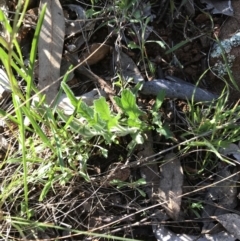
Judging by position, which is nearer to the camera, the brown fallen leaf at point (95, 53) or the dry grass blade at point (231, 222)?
the dry grass blade at point (231, 222)

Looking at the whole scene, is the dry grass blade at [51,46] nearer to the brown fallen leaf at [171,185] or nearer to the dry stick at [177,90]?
the dry stick at [177,90]

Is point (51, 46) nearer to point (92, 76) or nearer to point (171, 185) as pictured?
point (92, 76)

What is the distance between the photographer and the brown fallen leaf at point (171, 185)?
1.57 meters

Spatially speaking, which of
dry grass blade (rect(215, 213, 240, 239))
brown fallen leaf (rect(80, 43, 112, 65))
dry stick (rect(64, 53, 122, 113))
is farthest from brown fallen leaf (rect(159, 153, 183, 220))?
brown fallen leaf (rect(80, 43, 112, 65))

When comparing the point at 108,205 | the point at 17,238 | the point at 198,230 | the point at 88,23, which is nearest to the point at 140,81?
the point at 88,23

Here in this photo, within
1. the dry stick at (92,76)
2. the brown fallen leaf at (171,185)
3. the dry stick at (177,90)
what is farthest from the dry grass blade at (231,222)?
the dry stick at (92,76)

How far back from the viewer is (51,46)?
1.64 m

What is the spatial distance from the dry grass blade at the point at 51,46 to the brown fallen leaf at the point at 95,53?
9cm

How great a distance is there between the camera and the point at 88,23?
1.68 metres

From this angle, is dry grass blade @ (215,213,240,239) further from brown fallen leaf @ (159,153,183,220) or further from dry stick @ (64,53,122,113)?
dry stick @ (64,53,122,113)

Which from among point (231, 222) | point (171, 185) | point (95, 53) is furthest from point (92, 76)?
point (231, 222)

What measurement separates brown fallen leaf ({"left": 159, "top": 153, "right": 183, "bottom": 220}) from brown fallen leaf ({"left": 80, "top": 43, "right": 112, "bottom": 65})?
17.3 inches

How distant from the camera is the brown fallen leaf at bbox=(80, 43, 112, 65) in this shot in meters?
1.66

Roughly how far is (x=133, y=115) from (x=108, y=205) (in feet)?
1.17
